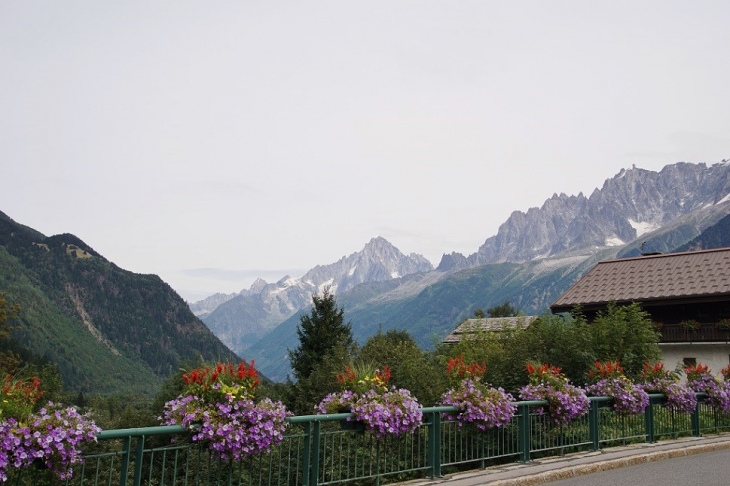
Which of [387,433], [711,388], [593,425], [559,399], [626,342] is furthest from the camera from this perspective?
[626,342]

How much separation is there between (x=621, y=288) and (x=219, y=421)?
126ft

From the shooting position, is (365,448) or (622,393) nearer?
(365,448)

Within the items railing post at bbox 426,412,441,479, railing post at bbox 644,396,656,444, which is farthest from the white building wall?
railing post at bbox 426,412,441,479

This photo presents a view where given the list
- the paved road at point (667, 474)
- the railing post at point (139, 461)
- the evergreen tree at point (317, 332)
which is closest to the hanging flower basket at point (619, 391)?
the paved road at point (667, 474)

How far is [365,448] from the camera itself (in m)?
11.4

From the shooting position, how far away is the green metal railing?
8.30m

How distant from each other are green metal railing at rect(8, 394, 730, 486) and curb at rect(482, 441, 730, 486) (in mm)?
946

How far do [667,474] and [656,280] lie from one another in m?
31.5

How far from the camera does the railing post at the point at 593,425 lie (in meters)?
15.9

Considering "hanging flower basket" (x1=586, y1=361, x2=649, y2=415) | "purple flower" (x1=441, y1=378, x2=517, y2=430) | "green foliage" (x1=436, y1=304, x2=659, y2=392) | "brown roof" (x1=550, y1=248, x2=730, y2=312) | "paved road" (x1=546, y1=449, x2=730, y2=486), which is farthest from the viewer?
"brown roof" (x1=550, y1=248, x2=730, y2=312)

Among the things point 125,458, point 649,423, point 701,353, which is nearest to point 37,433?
point 125,458

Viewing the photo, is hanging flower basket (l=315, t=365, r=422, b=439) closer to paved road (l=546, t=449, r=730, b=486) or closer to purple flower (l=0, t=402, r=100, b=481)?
paved road (l=546, t=449, r=730, b=486)

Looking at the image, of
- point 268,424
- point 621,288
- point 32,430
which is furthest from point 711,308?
point 32,430

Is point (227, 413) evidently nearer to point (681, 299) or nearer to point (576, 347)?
point (576, 347)
